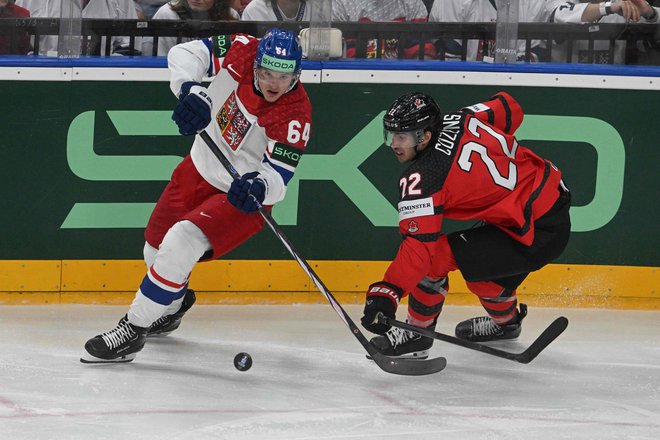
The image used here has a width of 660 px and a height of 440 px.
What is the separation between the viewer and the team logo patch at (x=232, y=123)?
4363 mm

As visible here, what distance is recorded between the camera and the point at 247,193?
3.93 metres

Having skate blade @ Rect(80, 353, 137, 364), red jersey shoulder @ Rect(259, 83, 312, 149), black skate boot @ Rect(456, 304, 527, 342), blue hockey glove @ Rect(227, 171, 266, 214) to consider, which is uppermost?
red jersey shoulder @ Rect(259, 83, 312, 149)

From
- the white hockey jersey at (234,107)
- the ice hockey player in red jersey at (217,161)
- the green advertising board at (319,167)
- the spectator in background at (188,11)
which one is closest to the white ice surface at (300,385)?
the ice hockey player in red jersey at (217,161)

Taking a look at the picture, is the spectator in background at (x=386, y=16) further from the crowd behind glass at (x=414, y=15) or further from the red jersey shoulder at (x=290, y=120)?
the red jersey shoulder at (x=290, y=120)

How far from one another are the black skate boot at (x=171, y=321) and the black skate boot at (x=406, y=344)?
86 cm

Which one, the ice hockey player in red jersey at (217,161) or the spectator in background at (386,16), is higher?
the spectator in background at (386,16)

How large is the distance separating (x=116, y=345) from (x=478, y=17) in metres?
2.32

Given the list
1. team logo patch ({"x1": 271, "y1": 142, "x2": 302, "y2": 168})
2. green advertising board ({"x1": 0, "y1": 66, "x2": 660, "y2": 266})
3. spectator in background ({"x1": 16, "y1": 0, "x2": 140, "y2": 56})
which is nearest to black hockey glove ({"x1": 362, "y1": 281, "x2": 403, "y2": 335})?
team logo patch ({"x1": 271, "y1": 142, "x2": 302, "y2": 168})

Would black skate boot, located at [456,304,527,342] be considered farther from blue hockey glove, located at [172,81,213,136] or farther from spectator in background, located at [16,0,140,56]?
spectator in background, located at [16,0,140,56]

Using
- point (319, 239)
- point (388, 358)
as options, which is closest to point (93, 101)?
point (319, 239)

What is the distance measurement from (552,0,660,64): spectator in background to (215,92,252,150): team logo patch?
1713 millimetres

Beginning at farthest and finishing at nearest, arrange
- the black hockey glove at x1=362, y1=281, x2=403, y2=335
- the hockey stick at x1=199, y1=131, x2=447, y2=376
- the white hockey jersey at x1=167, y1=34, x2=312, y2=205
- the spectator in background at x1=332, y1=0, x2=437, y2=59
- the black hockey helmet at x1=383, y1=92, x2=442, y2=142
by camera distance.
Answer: the spectator in background at x1=332, y1=0, x2=437, y2=59
the white hockey jersey at x1=167, y1=34, x2=312, y2=205
the hockey stick at x1=199, y1=131, x2=447, y2=376
the black hockey helmet at x1=383, y1=92, x2=442, y2=142
the black hockey glove at x1=362, y1=281, x2=403, y2=335

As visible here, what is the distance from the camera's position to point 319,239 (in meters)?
5.21

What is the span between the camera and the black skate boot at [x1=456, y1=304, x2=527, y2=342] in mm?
4746
